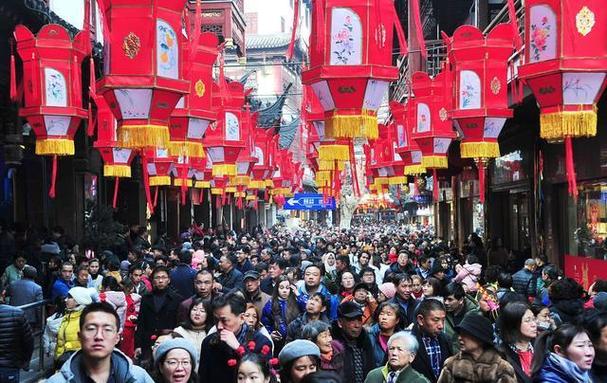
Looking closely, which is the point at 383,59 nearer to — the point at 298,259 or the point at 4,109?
the point at 298,259

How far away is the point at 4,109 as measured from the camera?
627 inches

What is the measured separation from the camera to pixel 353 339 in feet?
21.0

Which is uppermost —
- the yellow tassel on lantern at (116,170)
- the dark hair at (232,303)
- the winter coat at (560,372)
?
the yellow tassel on lantern at (116,170)

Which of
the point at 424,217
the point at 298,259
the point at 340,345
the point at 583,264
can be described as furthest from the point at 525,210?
the point at 424,217

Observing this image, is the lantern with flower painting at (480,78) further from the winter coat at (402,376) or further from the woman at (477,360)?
the woman at (477,360)

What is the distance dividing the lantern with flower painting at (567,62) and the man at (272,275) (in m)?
4.10

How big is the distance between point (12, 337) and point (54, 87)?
17.9 ft

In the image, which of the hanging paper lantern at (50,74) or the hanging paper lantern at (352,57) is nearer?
the hanging paper lantern at (352,57)

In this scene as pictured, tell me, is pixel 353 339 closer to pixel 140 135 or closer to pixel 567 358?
pixel 567 358

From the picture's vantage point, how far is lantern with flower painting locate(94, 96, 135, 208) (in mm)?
13953

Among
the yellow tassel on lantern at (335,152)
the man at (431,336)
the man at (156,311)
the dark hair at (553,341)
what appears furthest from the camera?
the yellow tassel on lantern at (335,152)

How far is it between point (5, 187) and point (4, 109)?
3499 mm

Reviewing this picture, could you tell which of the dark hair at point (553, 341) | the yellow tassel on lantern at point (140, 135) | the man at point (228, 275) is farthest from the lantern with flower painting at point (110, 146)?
the dark hair at point (553, 341)

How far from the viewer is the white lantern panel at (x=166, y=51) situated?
9.17 meters
